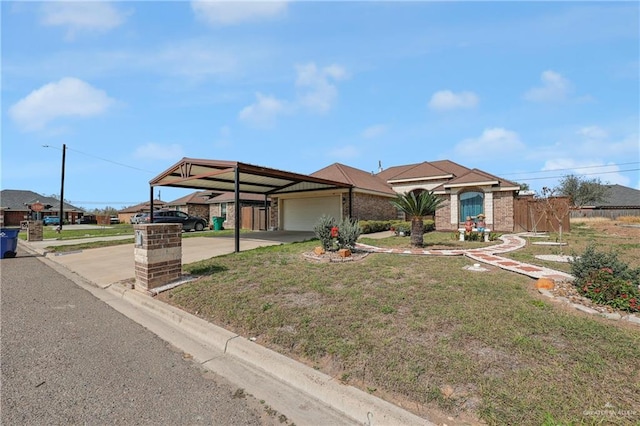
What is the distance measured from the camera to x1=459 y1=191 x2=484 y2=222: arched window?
1720 cm

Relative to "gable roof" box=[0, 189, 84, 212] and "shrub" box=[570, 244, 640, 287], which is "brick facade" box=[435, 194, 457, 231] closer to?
"shrub" box=[570, 244, 640, 287]

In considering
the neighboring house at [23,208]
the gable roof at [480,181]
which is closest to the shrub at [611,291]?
the gable roof at [480,181]

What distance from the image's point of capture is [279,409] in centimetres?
255

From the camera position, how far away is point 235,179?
33.6ft

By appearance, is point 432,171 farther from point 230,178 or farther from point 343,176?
point 230,178

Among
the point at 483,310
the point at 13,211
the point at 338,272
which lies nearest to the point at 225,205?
the point at 338,272

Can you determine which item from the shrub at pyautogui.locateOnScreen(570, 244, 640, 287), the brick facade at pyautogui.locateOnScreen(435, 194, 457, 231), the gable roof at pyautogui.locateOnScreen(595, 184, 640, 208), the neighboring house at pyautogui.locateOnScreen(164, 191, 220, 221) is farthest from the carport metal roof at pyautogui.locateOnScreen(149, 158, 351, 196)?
the gable roof at pyautogui.locateOnScreen(595, 184, 640, 208)

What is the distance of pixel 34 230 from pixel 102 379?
19.5 m

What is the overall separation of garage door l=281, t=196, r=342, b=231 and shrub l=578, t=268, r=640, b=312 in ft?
46.3

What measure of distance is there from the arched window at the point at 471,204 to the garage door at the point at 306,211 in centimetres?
718

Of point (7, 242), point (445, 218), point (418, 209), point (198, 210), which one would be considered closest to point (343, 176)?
point (445, 218)

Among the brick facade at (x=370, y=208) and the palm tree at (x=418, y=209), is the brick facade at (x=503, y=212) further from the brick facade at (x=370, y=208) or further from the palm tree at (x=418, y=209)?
the palm tree at (x=418, y=209)

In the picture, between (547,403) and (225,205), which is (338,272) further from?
(225,205)

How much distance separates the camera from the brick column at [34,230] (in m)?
16.6
